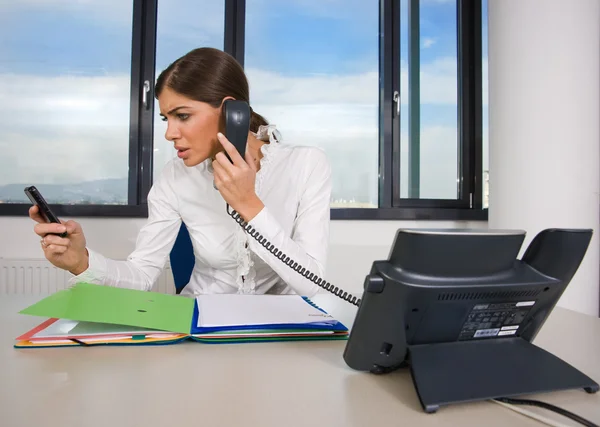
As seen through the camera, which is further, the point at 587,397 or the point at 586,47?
the point at 586,47

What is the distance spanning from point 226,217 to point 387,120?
1.68 m

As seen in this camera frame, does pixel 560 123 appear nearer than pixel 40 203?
No

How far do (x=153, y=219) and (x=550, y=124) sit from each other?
192cm

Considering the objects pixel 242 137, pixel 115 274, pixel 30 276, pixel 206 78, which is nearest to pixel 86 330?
pixel 115 274

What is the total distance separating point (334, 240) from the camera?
2.59 metres

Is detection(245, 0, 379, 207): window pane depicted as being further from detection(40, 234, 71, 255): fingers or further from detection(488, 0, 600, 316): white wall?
detection(40, 234, 71, 255): fingers

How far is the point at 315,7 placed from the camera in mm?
2758

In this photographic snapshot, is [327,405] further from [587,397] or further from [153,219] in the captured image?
[153,219]

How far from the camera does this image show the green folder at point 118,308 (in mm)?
702

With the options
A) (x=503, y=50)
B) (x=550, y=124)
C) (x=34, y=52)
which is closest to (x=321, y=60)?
(x=503, y=50)

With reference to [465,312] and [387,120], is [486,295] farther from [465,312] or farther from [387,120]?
[387,120]

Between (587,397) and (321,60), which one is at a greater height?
(321,60)

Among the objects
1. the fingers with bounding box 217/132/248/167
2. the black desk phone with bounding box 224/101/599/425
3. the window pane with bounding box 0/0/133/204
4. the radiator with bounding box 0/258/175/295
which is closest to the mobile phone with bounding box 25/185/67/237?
the fingers with bounding box 217/132/248/167

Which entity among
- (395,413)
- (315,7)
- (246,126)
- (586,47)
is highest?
(315,7)
